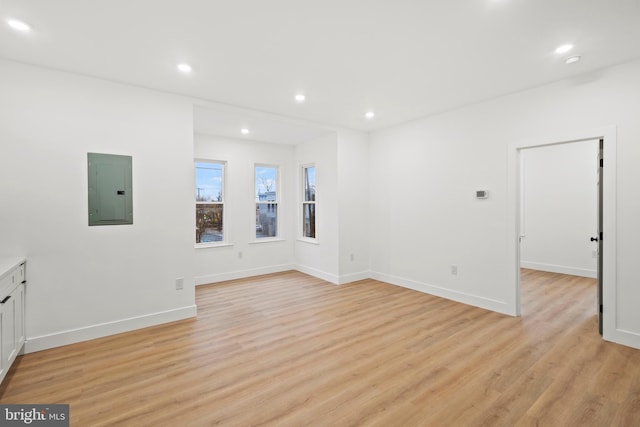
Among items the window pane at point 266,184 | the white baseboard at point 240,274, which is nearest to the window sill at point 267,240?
the white baseboard at point 240,274

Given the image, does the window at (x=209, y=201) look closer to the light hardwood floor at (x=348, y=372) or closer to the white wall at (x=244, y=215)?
the white wall at (x=244, y=215)

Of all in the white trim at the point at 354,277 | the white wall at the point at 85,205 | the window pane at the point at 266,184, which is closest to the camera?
the white wall at the point at 85,205

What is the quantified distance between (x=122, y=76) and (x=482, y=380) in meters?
4.40

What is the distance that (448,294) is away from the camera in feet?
14.2

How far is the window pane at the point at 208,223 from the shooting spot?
545 cm

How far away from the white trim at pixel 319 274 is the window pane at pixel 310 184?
1.41m

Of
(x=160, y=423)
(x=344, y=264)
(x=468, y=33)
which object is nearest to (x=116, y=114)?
(x=160, y=423)

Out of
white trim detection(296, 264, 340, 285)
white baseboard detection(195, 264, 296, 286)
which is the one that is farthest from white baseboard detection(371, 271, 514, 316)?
white baseboard detection(195, 264, 296, 286)

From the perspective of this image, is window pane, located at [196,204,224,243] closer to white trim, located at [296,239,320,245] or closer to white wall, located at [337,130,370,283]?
white trim, located at [296,239,320,245]

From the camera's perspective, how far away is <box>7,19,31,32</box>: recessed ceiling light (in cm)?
220

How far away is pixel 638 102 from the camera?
2.79 meters

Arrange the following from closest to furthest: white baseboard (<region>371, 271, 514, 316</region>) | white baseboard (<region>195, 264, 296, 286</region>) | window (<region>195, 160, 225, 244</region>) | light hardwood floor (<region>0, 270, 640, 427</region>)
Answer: light hardwood floor (<region>0, 270, 640, 427</region>) → white baseboard (<region>371, 271, 514, 316</region>) → white baseboard (<region>195, 264, 296, 286</region>) → window (<region>195, 160, 225, 244</region>)

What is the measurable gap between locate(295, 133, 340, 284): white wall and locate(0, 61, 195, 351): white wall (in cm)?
244

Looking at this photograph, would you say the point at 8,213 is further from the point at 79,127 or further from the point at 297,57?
the point at 297,57
